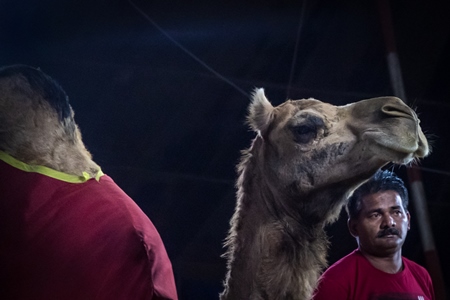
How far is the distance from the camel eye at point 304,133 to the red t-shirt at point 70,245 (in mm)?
665

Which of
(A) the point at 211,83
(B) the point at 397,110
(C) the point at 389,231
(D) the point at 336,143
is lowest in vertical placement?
(C) the point at 389,231

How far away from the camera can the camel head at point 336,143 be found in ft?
5.13

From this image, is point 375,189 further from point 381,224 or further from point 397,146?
point 397,146

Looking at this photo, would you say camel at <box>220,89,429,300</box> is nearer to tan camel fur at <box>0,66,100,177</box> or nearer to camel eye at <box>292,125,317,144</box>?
camel eye at <box>292,125,317,144</box>

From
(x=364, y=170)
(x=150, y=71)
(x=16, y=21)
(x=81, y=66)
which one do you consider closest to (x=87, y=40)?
(x=81, y=66)

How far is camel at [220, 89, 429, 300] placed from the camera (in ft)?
5.21

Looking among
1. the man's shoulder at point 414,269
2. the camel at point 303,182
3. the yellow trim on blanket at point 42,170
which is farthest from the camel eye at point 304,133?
the yellow trim on blanket at point 42,170

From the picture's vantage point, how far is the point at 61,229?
1105 mm

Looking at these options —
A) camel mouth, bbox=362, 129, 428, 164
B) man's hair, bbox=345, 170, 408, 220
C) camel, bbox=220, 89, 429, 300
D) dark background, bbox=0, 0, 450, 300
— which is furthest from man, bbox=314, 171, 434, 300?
dark background, bbox=0, 0, 450, 300

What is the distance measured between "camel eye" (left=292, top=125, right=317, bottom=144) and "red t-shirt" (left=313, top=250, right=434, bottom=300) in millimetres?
434

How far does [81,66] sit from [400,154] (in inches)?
71.9

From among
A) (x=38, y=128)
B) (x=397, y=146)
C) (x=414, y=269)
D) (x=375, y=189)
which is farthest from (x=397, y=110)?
(x=38, y=128)

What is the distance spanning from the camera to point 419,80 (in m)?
4.04

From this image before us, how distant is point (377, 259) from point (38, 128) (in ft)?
3.77
